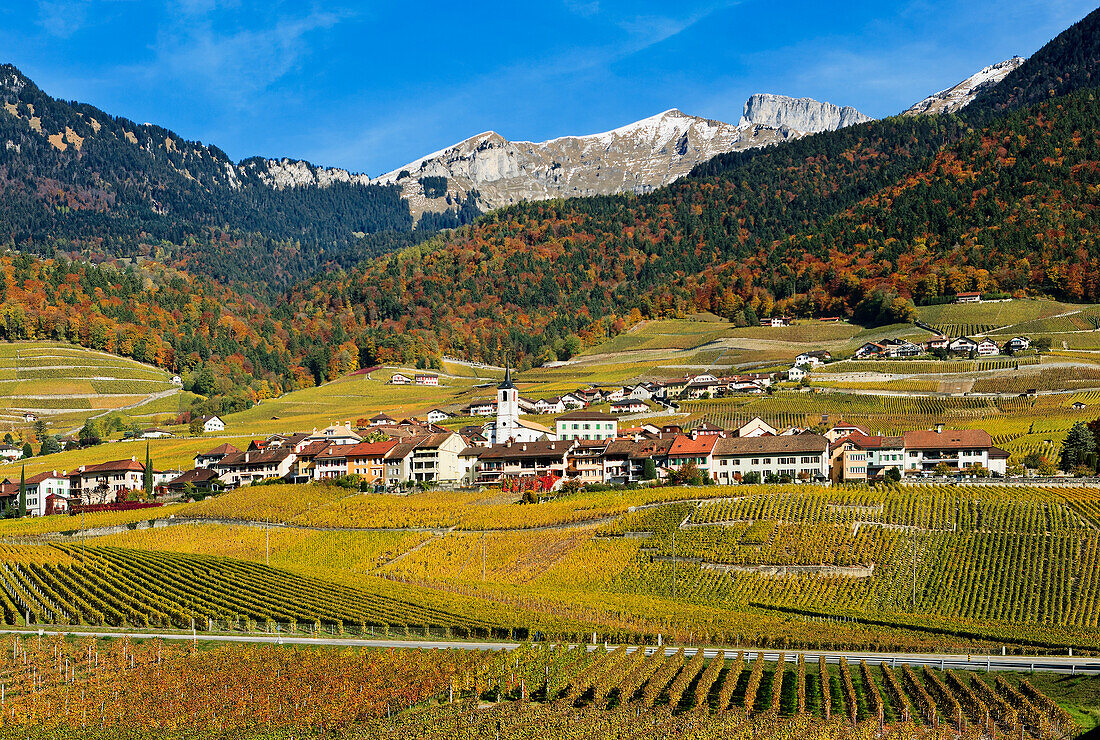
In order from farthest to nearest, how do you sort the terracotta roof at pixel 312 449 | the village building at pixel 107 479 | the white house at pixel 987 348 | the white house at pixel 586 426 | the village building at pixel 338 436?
1. the white house at pixel 987 348
2. the white house at pixel 586 426
3. the village building at pixel 107 479
4. the village building at pixel 338 436
5. the terracotta roof at pixel 312 449

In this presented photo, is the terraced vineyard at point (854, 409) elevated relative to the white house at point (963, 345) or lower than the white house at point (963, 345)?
lower

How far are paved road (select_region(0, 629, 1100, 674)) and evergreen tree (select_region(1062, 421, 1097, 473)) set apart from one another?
1691 inches

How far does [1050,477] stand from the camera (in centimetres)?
7981

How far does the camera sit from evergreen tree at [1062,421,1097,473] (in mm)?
85500

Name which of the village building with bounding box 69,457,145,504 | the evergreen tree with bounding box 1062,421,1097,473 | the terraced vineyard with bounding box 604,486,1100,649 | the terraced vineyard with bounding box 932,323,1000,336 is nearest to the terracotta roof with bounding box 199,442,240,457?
the village building with bounding box 69,457,145,504

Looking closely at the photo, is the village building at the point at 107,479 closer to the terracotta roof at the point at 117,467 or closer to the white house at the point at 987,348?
the terracotta roof at the point at 117,467

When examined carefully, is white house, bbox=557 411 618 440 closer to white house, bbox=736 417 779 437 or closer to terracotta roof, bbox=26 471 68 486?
white house, bbox=736 417 779 437

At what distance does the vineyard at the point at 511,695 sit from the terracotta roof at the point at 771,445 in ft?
155

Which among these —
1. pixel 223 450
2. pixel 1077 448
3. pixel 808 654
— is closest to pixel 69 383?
pixel 223 450

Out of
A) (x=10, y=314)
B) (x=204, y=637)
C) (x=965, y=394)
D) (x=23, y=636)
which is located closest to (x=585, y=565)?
(x=204, y=637)

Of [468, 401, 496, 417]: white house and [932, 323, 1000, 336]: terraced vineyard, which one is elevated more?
[932, 323, 1000, 336]: terraced vineyard

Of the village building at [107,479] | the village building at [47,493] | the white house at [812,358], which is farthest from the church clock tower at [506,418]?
the white house at [812,358]

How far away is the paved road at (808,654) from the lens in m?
44.7

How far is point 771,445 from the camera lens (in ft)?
310
